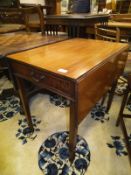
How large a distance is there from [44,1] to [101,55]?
466 cm

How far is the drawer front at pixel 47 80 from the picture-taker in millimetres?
702

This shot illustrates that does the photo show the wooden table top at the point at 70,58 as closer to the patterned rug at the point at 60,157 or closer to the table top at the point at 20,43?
the table top at the point at 20,43

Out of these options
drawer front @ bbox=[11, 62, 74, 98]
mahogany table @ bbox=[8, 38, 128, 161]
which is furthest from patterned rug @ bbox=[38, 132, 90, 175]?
drawer front @ bbox=[11, 62, 74, 98]

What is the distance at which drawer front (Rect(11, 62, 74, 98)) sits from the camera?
0.70 m

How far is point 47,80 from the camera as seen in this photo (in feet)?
2.56

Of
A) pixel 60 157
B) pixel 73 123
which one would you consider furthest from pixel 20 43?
pixel 60 157

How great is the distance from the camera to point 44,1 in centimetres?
455

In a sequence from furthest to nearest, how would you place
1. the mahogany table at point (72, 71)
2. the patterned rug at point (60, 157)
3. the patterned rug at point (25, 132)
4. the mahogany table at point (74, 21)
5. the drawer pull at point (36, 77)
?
the mahogany table at point (74, 21) → the patterned rug at point (25, 132) → the patterned rug at point (60, 157) → the drawer pull at point (36, 77) → the mahogany table at point (72, 71)

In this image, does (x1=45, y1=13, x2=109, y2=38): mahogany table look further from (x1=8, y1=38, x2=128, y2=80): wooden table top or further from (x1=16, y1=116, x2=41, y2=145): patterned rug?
(x1=16, y1=116, x2=41, y2=145): patterned rug

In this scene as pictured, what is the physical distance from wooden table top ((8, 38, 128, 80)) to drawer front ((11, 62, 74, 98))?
0.11 feet

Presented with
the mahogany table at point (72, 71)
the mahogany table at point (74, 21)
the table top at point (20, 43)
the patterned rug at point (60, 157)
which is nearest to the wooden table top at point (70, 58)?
the mahogany table at point (72, 71)

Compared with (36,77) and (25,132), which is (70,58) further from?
(25,132)

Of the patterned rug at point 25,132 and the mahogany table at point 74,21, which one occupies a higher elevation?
the mahogany table at point 74,21

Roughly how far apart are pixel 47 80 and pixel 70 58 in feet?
0.71
